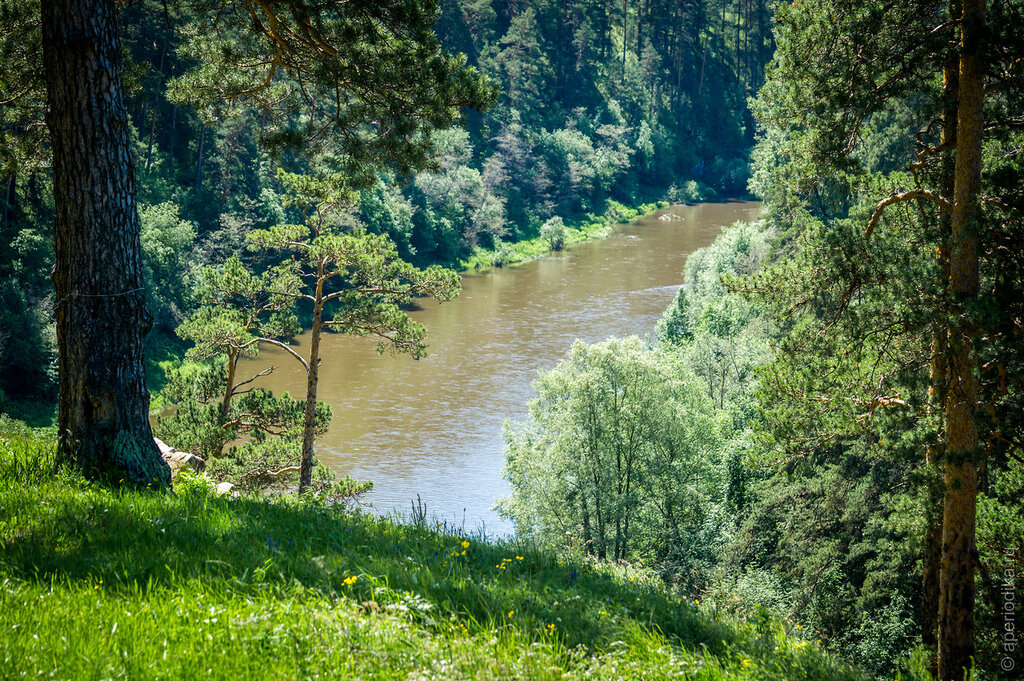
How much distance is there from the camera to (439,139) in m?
14.3

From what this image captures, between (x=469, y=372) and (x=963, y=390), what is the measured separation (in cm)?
2487

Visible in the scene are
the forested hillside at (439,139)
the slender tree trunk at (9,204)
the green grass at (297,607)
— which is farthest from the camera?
the slender tree trunk at (9,204)

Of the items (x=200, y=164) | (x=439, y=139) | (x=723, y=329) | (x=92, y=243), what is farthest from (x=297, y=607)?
(x=200, y=164)

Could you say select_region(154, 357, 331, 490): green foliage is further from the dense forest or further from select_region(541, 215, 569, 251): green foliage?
select_region(541, 215, 569, 251): green foliage

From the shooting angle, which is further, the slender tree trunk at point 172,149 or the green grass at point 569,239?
the green grass at point 569,239

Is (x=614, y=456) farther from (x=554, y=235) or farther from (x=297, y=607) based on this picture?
(x=554, y=235)

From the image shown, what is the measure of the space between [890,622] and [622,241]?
4383 cm

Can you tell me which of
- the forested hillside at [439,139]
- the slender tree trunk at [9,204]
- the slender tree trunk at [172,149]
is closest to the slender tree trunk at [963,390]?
the forested hillside at [439,139]

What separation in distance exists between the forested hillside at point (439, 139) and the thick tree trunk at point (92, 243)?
6.16 feet

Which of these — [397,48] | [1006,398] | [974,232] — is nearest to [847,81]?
[974,232]

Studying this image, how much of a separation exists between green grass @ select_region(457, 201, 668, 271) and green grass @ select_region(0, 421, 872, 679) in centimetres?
4400

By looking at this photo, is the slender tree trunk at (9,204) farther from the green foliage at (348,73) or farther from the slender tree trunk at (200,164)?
the green foliage at (348,73)

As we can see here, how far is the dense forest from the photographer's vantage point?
6098 millimetres

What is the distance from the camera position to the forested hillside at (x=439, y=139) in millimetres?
9172
